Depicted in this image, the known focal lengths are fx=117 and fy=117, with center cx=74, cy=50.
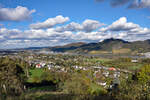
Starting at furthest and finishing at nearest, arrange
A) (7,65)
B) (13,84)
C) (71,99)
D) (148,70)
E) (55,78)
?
(55,78), (148,70), (7,65), (13,84), (71,99)

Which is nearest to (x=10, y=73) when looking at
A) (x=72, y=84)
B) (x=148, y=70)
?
(x=72, y=84)

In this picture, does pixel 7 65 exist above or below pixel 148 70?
above

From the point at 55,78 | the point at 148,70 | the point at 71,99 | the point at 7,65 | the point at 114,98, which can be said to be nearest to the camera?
the point at 71,99

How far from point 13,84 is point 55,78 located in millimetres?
15578

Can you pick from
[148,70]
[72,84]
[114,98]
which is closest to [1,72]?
[72,84]

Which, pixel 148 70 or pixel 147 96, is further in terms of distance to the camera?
pixel 148 70

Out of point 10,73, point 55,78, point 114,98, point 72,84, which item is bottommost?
point 55,78

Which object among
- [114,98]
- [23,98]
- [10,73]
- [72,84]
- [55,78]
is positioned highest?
[23,98]

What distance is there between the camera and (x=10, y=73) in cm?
1502

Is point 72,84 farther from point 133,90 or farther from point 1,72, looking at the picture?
point 133,90

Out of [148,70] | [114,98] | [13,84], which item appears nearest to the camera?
[114,98]

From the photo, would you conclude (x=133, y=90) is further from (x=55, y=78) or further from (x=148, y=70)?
(x=55, y=78)

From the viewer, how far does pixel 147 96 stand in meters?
4.53

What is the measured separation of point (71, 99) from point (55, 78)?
85.6 feet
